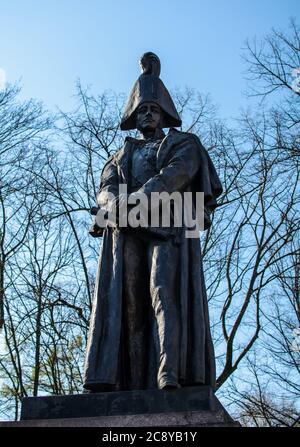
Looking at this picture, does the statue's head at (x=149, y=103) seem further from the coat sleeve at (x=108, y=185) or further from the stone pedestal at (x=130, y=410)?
the stone pedestal at (x=130, y=410)

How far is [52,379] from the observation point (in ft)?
53.4

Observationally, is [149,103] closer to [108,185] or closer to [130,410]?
[108,185]

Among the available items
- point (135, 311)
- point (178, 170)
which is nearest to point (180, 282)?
point (135, 311)

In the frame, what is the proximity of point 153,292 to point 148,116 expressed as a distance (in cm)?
204

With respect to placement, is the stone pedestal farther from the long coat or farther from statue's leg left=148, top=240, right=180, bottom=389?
the long coat

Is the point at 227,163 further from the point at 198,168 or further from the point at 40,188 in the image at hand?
the point at 198,168

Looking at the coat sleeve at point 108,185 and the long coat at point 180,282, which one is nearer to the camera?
the long coat at point 180,282

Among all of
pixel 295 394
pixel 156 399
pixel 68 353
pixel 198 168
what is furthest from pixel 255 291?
pixel 156 399

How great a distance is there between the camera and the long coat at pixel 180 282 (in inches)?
235

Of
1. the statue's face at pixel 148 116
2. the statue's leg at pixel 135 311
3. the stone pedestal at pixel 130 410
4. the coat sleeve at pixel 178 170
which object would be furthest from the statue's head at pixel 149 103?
the stone pedestal at pixel 130 410

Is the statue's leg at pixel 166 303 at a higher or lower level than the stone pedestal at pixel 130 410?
higher

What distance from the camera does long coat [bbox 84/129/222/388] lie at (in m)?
5.98
